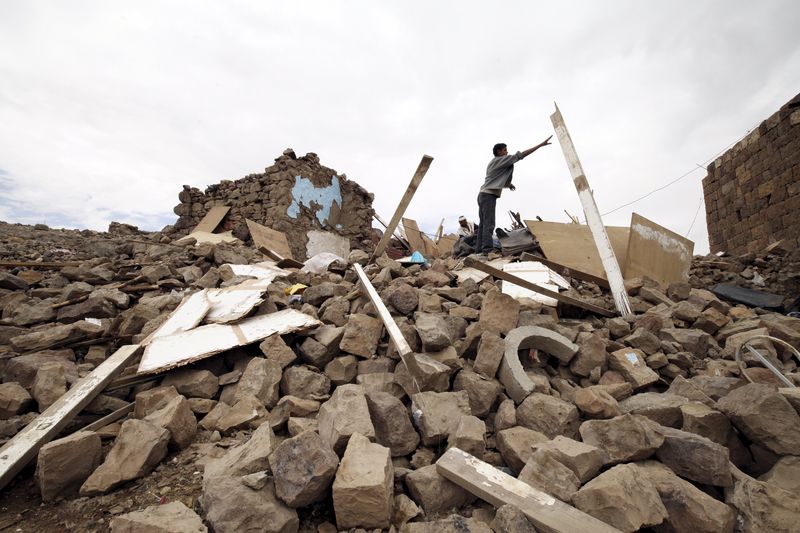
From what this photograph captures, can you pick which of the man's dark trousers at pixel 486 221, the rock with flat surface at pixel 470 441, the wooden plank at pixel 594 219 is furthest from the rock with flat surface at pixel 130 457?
the man's dark trousers at pixel 486 221

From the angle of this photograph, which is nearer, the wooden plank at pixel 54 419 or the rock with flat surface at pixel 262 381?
the wooden plank at pixel 54 419

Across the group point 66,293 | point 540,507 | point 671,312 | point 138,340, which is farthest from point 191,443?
point 671,312

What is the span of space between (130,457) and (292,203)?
755 centimetres

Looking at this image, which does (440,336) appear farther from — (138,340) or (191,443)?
(138,340)

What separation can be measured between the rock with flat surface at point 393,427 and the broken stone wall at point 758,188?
8025 mm

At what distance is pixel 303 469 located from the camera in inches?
51.8

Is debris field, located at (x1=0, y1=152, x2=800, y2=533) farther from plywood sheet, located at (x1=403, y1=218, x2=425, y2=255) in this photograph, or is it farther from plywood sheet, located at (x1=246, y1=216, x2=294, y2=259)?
plywood sheet, located at (x1=403, y1=218, x2=425, y2=255)

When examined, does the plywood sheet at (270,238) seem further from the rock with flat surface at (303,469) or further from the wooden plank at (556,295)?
the rock with flat surface at (303,469)

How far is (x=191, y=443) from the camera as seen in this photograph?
1.78m

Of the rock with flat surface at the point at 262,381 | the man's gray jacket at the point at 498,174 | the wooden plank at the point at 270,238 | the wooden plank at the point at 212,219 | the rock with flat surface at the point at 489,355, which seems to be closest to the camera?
the rock with flat surface at the point at 262,381

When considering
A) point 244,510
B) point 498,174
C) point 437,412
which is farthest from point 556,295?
point 244,510

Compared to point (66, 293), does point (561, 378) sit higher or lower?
lower

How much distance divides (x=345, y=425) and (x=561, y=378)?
5.03 feet

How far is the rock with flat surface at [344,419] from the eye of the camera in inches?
59.9
